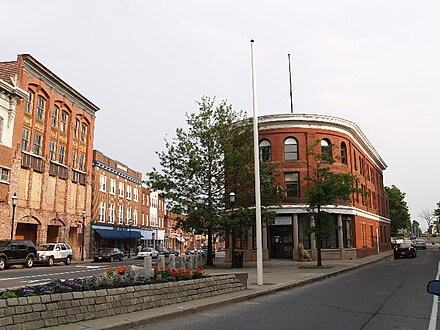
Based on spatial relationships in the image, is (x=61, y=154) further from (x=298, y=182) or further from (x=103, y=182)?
(x=298, y=182)

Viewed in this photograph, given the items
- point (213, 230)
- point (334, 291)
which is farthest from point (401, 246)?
point (334, 291)

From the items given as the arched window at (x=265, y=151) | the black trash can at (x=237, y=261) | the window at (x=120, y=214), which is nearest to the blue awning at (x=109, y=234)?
the window at (x=120, y=214)

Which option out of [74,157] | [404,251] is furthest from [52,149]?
[404,251]

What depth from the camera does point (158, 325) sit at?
356 inches

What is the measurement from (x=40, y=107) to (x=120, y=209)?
22.6 meters

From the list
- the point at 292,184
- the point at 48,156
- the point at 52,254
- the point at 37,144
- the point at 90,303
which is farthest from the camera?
the point at 48,156

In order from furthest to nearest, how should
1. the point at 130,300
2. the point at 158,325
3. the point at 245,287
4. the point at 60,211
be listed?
1. the point at 60,211
2. the point at 245,287
3. the point at 130,300
4. the point at 158,325

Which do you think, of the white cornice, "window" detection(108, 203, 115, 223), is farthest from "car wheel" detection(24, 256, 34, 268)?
"window" detection(108, 203, 115, 223)

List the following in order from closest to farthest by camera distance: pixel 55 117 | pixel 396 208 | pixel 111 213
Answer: pixel 55 117
pixel 111 213
pixel 396 208

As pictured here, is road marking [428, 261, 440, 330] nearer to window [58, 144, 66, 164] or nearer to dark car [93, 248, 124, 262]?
dark car [93, 248, 124, 262]

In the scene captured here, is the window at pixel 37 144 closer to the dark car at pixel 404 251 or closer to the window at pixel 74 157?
the window at pixel 74 157

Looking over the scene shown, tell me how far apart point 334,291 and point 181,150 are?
1635 centimetres

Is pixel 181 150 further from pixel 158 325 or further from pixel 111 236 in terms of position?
pixel 111 236

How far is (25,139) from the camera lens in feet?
125
